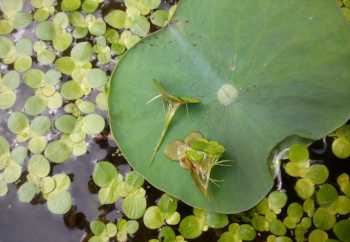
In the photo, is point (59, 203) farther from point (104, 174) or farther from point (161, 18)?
point (161, 18)

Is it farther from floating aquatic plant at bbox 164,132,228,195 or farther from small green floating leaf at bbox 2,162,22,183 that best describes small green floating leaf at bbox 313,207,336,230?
small green floating leaf at bbox 2,162,22,183

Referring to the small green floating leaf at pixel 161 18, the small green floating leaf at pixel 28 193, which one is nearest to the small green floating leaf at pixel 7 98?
the small green floating leaf at pixel 28 193

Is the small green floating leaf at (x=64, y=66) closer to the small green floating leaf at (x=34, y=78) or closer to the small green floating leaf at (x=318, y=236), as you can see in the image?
the small green floating leaf at (x=34, y=78)

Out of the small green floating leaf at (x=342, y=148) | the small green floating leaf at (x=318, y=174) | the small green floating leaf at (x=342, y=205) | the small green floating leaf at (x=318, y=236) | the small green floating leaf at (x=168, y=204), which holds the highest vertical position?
the small green floating leaf at (x=342, y=148)

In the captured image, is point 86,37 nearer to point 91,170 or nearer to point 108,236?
point 91,170

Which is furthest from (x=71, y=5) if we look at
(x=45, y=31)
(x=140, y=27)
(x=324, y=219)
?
(x=324, y=219)

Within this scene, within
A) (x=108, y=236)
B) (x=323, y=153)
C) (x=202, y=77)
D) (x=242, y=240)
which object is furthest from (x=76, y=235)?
(x=323, y=153)
